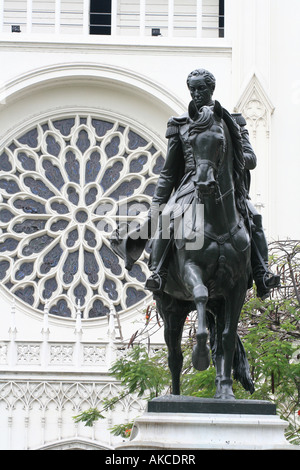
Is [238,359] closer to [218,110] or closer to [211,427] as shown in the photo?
[211,427]

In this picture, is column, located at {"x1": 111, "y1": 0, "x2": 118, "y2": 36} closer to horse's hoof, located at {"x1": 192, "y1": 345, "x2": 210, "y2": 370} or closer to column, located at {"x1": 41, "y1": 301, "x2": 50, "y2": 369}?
column, located at {"x1": 41, "y1": 301, "x2": 50, "y2": 369}

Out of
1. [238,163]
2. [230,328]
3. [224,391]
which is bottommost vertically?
[224,391]

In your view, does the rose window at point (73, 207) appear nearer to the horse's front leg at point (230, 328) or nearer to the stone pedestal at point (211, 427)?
the horse's front leg at point (230, 328)

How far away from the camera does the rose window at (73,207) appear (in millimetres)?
23547

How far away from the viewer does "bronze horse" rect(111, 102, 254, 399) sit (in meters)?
6.64

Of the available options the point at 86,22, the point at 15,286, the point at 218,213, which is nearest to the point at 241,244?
the point at 218,213

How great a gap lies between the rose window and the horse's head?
16.7m

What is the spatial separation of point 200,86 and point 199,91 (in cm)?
3

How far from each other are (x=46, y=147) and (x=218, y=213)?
18.2 meters

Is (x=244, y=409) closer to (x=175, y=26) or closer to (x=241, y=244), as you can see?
(x=241, y=244)

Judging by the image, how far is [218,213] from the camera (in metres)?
6.83

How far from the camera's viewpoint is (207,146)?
260 inches

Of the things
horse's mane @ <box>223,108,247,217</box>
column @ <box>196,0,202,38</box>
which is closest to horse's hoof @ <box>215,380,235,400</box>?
horse's mane @ <box>223,108,247,217</box>

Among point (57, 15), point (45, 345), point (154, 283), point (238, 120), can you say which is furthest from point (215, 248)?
point (57, 15)
